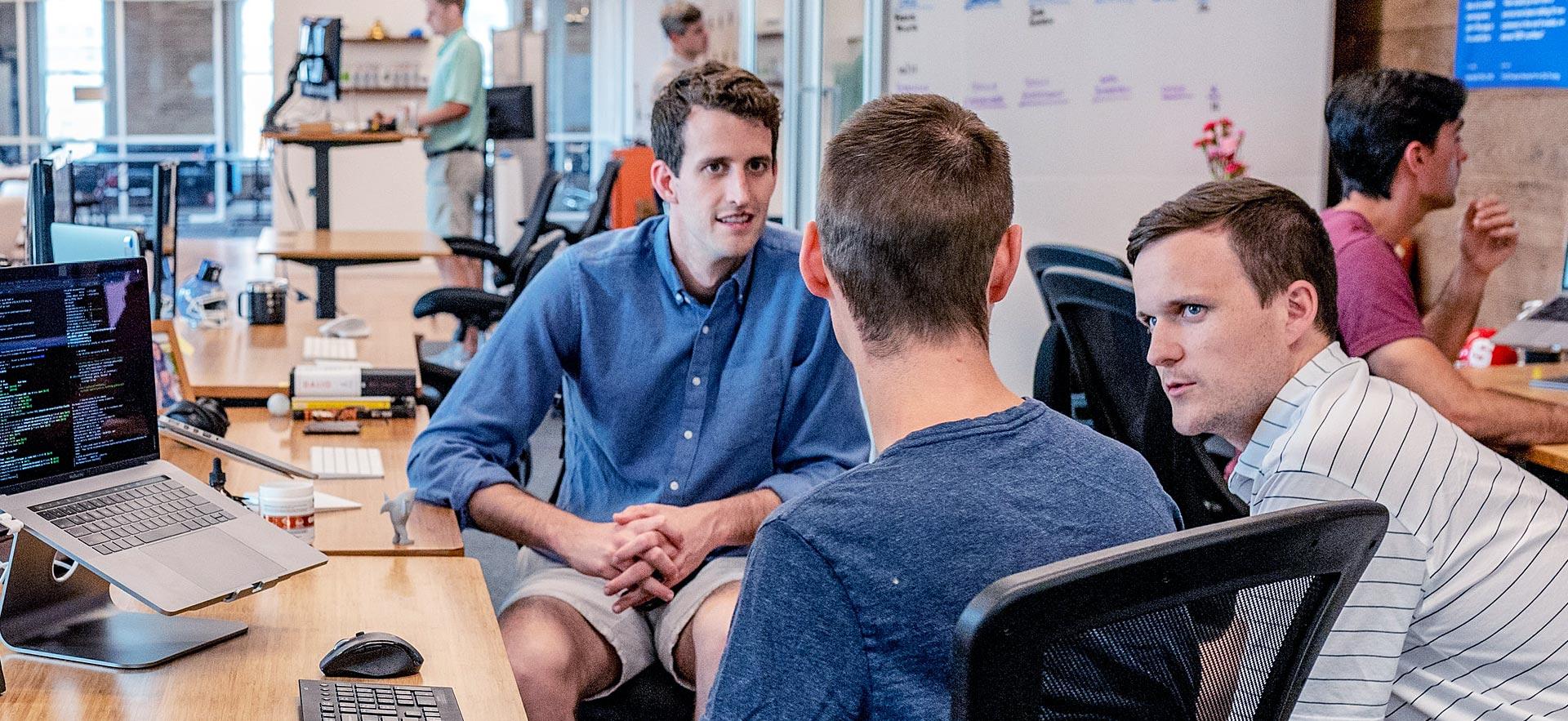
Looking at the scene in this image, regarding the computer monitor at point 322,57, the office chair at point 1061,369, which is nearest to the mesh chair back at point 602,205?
the computer monitor at point 322,57

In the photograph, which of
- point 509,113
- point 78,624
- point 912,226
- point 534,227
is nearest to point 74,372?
point 78,624

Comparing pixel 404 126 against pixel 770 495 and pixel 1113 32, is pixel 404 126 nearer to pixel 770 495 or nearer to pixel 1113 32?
pixel 1113 32

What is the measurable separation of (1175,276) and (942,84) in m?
3.34

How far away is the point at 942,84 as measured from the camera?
489 cm

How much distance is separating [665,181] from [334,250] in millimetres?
3092

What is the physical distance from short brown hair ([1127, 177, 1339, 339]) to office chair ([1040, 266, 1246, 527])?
2.29ft

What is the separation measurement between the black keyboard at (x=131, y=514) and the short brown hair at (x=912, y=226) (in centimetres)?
89

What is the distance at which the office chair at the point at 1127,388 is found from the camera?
2.45 meters

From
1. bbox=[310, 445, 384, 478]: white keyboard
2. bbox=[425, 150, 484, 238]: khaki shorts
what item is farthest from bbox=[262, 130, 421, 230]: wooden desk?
bbox=[310, 445, 384, 478]: white keyboard

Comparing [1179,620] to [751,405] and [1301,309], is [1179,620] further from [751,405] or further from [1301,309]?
[751,405]

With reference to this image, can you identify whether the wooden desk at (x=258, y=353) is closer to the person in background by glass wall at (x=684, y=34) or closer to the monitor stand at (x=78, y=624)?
the monitor stand at (x=78, y=624)

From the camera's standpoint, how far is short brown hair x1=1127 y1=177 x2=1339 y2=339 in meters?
1.61

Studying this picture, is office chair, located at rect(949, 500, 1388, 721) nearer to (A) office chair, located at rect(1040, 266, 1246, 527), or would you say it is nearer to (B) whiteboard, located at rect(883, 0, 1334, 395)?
(A) office chair, located at rect(1040, 266, 1246, 527)

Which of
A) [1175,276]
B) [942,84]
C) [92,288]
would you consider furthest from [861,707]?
[942,84]
